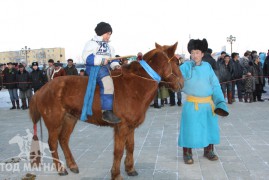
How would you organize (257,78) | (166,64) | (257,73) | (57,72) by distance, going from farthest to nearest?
(257,73), (257,78), (57,72), (166,64)

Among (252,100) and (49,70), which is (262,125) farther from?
(49,70)

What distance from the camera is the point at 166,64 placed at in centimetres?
435

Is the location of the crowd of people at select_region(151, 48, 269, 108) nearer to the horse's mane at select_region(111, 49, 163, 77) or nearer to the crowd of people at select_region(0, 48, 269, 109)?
the crowd of people at select_region(0, 48, 269, 109)

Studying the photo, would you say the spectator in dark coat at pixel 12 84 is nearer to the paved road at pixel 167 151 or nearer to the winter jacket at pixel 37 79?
the winter jacket at pixel 37 79

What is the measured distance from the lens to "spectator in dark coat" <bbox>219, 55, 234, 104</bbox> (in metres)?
12.0

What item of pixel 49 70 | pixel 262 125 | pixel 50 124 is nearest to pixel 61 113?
pixel 50 124

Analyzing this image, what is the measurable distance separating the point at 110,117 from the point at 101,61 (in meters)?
0.76

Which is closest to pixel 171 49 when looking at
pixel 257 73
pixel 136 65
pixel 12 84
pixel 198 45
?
pixel 136 65

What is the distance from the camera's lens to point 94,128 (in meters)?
8.55

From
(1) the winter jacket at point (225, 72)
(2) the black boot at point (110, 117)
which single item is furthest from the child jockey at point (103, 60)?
(1) the winter jacket at point (225, 72)

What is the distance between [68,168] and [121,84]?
1706mm

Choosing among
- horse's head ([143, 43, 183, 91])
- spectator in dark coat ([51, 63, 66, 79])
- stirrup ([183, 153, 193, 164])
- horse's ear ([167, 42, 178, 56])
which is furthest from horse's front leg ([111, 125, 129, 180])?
spectator in dark coat ([51, 63, 66, 79])

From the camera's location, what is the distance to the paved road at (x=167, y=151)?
4738mm

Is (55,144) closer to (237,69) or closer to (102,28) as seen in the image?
(102,28)
